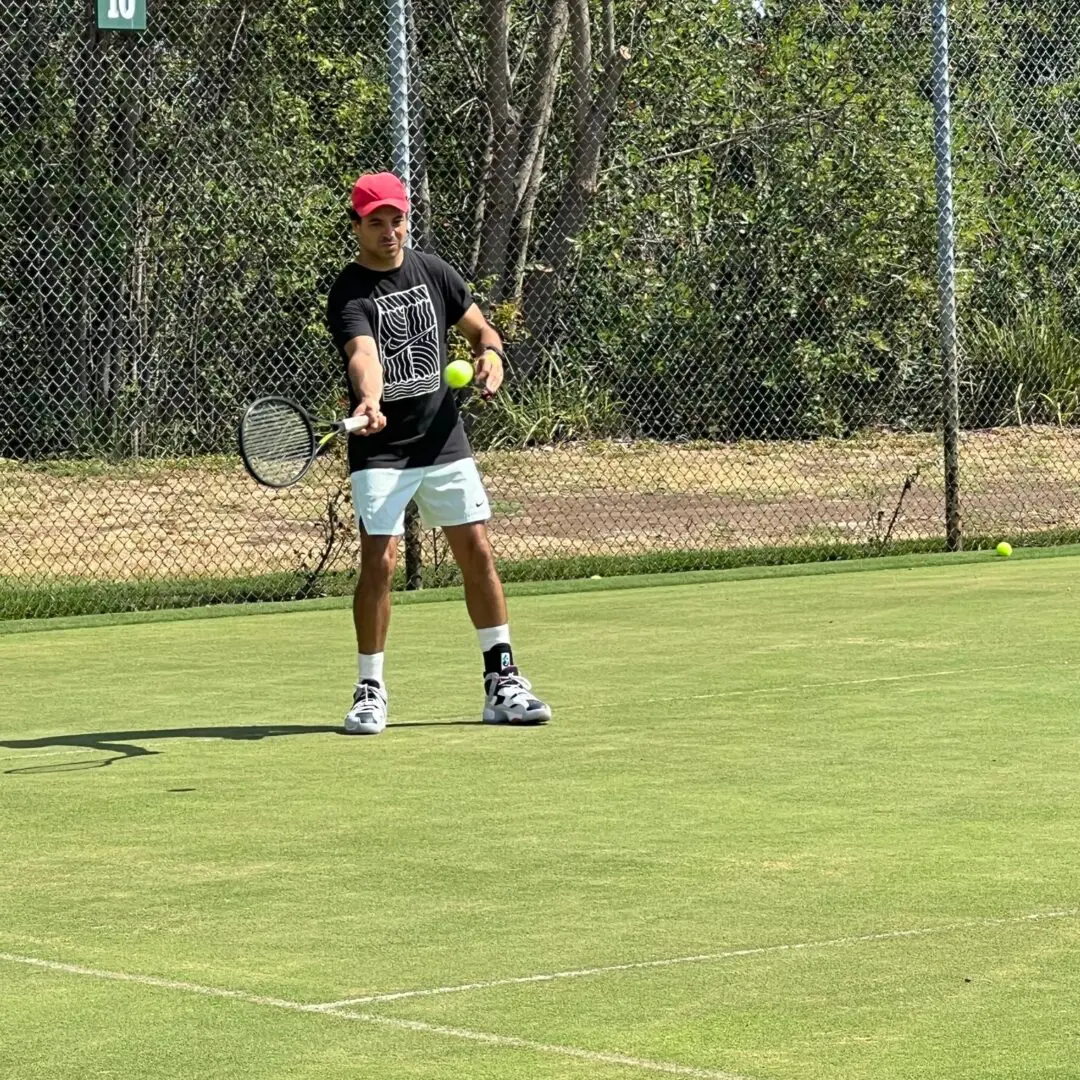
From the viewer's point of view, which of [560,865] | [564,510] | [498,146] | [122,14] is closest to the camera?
[560,865]

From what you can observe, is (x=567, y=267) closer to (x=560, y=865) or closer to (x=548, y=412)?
(x=548, y=412)

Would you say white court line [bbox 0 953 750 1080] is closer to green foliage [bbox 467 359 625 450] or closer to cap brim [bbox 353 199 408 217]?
cap brim [bbox 353 199 408 217]

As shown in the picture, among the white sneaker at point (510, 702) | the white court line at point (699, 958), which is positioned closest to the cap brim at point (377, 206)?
the white sneaker at point (510, 702)

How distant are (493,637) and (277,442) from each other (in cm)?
96

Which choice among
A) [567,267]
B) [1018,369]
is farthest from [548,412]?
[1018,369]

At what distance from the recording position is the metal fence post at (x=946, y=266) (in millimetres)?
13906

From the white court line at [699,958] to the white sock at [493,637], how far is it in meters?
3.37

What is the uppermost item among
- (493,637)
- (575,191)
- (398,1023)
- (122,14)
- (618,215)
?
(122,14)

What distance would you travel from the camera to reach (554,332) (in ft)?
45.3

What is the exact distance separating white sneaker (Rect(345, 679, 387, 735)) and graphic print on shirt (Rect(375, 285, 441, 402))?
95 cm

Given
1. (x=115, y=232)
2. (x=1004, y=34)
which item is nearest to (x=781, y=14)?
(x=1004, y=34)

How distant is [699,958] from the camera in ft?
15.8

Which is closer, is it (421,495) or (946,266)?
(421,495)

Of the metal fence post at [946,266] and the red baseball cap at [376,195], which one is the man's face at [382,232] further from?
the metal fence post at [946,266]
